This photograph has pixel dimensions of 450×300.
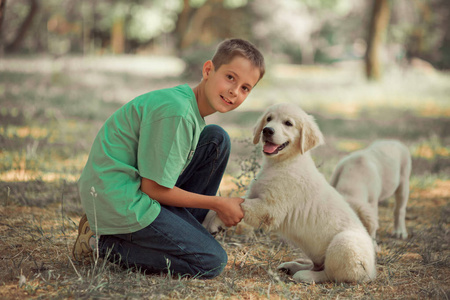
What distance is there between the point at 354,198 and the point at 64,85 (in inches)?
355

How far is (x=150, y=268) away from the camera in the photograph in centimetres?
282

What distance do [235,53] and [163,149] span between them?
83cm

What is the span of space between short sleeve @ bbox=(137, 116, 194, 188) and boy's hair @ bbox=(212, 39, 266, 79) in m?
0.56

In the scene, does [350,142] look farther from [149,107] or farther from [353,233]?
[149,107]

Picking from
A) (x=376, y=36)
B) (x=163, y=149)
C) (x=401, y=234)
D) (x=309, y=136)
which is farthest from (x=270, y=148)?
(x=376, y=36)

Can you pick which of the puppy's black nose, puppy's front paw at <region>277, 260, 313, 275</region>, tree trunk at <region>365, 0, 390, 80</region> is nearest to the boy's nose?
the puppy's black nose

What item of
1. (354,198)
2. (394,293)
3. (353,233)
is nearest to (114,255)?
(353,233)

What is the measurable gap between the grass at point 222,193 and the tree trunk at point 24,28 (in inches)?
256

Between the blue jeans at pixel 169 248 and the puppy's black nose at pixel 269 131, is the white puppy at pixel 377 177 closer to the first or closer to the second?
the puppy's black nose at pixel 269 131

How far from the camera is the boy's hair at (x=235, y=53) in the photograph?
113 inches

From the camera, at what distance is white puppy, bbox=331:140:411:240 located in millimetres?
3953

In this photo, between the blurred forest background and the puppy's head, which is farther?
the blurred forest background

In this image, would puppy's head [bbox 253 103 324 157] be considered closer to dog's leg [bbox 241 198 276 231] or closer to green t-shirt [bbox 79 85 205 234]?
dog's leg [bbox 241 198 276 231]

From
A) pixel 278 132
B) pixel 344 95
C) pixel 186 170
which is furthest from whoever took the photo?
pixel 344 95
